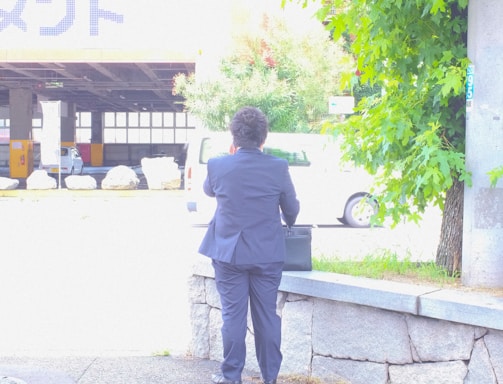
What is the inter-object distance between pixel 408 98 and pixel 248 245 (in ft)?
5.54

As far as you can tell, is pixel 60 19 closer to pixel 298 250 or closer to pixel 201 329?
pixel 201 329

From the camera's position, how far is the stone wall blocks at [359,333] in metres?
4.21

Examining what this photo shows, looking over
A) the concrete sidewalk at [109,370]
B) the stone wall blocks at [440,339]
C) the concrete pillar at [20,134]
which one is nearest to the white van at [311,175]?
the concrete sidewalk at [109,370]

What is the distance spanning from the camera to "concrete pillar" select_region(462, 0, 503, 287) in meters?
4.42

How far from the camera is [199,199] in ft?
46.3

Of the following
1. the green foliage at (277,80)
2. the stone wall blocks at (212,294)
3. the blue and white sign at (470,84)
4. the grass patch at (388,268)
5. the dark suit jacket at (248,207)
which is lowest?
the stone wall blocks at (212,294)

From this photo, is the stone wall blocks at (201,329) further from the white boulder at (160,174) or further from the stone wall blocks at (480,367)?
the white boulder at (160,174)

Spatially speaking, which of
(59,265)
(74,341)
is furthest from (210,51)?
(74,341)

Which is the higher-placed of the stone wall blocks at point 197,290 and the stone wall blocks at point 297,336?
the stone wall blocks at point 197,290

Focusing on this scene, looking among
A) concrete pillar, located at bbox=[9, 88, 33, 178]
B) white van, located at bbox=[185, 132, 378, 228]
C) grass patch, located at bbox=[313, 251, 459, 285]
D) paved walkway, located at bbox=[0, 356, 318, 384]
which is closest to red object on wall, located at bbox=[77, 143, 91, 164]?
concrete pillar, located at bbox=[9, 88, 33, 178]

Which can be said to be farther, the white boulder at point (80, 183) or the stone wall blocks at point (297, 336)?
the white boulder at point (80, 183)

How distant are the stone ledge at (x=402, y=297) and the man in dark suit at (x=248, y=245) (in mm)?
338

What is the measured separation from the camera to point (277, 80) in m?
19.9

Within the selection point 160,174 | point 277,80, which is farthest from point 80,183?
Result: point 277,80
